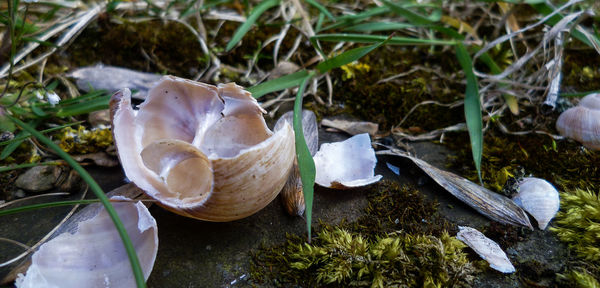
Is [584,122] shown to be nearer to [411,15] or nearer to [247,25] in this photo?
[411,15]

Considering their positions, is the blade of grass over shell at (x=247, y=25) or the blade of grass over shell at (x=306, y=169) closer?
the blade of grass over shell at (x=306, y=169)

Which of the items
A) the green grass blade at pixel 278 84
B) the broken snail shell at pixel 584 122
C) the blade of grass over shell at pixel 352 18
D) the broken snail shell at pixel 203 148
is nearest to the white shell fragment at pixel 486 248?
the broken snail shell at pixel 203 148

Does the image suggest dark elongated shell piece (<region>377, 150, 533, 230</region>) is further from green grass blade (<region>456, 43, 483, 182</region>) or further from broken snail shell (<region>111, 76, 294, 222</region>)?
broken snail shell (<region>111, 76, 294, 222</region>)

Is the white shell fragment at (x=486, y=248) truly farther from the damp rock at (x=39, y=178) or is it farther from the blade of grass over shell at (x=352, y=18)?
the damp rock at (x=39, y=178)


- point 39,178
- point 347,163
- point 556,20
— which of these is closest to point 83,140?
point 39,178

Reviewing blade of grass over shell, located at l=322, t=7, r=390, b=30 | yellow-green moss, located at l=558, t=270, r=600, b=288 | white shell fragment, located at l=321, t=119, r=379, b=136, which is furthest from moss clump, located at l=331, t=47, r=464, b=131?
yellow-green moss, located at l=558, t=270, r=600, b=288
